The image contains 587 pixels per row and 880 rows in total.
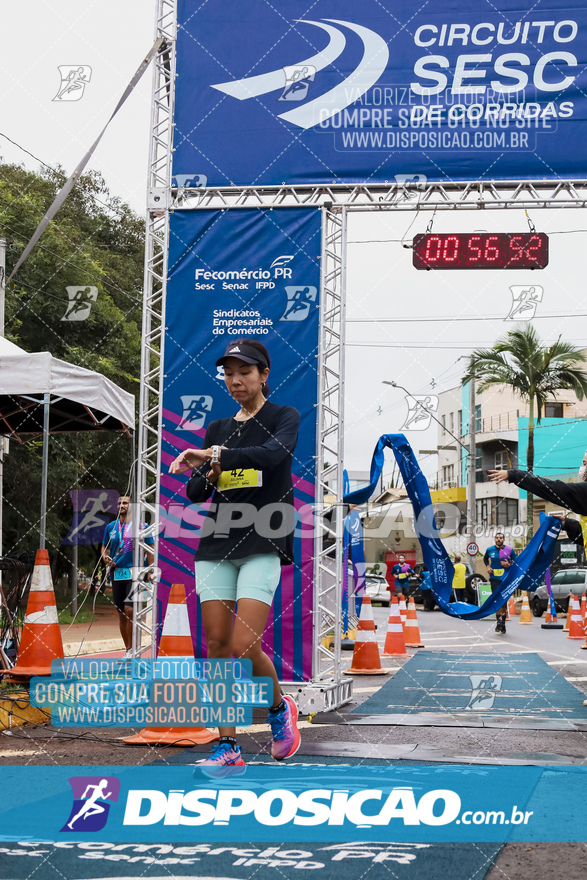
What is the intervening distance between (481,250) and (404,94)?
5.07ft

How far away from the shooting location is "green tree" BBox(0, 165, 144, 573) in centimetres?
2203

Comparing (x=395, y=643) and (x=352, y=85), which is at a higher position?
(x=352, y=85)

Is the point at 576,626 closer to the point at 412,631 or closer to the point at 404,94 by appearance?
the point at 412,631

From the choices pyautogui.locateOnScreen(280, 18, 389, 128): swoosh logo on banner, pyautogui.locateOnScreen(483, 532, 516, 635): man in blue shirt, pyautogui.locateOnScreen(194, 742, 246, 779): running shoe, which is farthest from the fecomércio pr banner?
pyautogui.locateOnScreen(483, 532, 516, 635): man in blue shirt

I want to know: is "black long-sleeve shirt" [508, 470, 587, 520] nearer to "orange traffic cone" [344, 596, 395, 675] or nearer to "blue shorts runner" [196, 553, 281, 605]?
"blue shorts runner" [196, 553, 281, 605]

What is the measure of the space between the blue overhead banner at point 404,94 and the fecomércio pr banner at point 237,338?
530 mm

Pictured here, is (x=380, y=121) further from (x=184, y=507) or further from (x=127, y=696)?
(x=127, y=696)

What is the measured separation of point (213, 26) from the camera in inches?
355

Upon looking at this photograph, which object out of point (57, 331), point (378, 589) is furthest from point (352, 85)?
point (378, 589)

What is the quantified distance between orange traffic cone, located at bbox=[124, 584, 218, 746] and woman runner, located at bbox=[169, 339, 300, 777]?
3.91 ft

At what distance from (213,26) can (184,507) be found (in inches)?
170

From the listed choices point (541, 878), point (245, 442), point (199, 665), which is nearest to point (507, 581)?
point (199, 665)

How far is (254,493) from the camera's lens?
520 cm

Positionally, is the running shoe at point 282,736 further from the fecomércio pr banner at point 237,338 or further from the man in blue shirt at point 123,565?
the man in blue shirt at point 123,565
